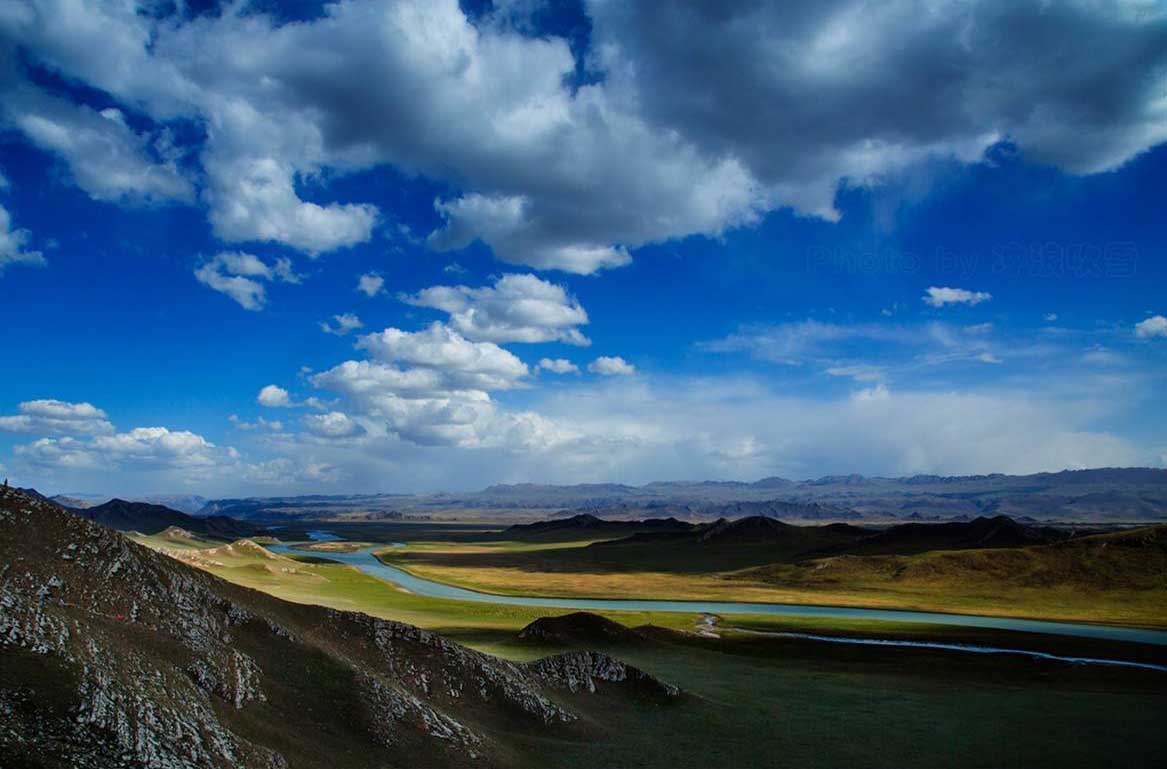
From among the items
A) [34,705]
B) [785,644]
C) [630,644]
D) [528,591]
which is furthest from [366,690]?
[528,591]

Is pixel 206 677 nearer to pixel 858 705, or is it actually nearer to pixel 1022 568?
pixel 858 705

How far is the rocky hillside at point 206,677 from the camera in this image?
810 inches

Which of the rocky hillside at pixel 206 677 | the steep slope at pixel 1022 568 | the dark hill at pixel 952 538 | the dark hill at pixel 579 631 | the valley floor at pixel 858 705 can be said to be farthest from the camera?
the dark hill at pixel 952 538

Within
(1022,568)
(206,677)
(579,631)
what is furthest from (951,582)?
(206,677)

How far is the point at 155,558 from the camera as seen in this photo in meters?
33.5

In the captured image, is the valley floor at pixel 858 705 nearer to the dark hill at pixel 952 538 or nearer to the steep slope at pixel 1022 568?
the steep slope at pixel 1022 568

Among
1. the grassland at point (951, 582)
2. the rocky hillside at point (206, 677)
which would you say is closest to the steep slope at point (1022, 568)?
the grassland at point (951, 582)

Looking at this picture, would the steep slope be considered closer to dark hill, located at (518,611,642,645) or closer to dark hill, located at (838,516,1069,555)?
dark hill, located at (838,516,1069,555)

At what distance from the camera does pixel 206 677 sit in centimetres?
2767

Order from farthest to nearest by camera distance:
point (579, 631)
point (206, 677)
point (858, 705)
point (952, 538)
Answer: point (952, 538), point (579, 631), point (858, 705), point (206, 677)

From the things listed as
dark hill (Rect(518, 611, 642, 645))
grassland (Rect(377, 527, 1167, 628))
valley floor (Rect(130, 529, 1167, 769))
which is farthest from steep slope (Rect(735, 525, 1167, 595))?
dark hill (Rect(518, 611, 642, 645))

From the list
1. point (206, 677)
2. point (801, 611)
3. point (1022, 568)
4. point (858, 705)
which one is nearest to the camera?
point (206, 677)

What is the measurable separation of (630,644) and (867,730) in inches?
1082

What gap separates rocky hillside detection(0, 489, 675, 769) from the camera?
67.5ft
